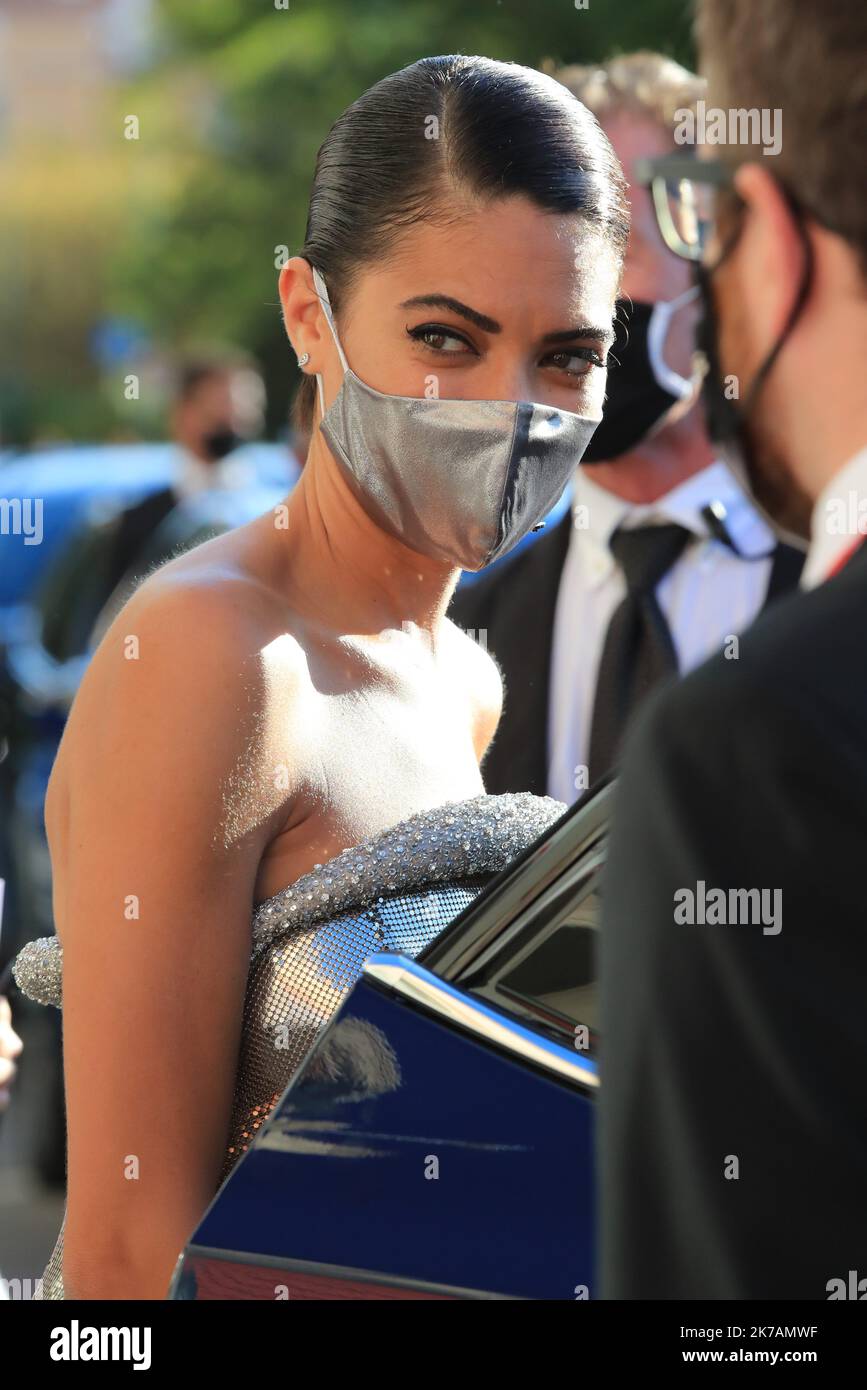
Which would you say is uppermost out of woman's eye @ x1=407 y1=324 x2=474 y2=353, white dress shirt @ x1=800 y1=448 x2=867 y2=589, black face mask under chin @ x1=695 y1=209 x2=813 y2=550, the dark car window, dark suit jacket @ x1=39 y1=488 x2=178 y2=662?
dark suit jacket @ x1=39 y1=488 x2=178 y2=662

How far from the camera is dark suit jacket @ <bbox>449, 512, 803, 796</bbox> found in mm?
3541

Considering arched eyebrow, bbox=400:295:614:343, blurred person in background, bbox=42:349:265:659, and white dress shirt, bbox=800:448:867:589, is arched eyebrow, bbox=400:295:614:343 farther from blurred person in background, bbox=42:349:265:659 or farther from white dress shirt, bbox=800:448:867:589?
blurred person in background, bbox=42:349:265:659

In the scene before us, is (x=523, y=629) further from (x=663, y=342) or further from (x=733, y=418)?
(x=733, y=418)

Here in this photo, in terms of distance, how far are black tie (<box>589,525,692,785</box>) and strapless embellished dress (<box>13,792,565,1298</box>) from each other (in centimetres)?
158

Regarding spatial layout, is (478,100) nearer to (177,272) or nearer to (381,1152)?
(381,1152)

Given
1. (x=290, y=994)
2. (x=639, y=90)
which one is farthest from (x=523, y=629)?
(x=290, y=994)

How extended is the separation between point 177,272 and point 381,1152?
25.6 metres

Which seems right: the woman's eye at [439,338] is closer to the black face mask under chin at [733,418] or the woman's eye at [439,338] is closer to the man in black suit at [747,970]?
the black face mask under chin at [733,418]

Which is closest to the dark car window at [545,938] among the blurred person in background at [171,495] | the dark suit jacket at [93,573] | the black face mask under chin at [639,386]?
the black face mask under chin at [639,386]

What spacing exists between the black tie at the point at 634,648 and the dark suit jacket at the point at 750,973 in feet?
8.31

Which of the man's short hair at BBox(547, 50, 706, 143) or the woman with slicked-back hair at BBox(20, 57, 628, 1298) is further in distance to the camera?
the man's short hair at BBox(547, 50, 706, 143)

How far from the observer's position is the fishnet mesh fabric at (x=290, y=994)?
181 cm

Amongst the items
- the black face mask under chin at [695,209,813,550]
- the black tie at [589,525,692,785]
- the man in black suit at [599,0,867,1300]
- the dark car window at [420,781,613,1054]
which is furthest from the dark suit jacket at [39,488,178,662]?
the man in black suit at [599,0,867,1300]

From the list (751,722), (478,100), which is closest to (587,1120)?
(751,722)
